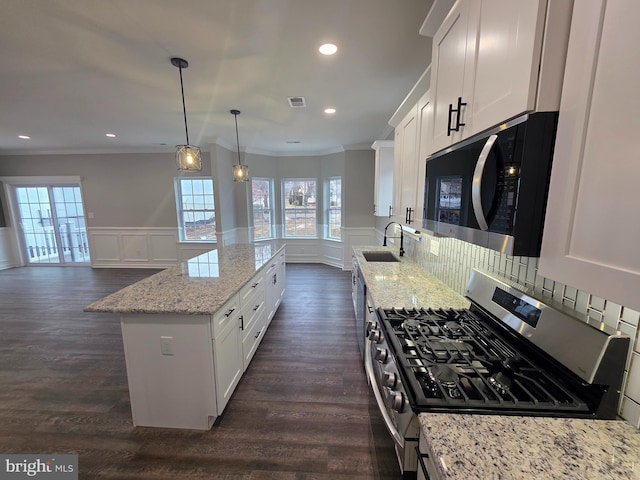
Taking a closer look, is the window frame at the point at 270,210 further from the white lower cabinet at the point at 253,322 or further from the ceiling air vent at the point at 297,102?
the white lower cabinet at the point at 253,322

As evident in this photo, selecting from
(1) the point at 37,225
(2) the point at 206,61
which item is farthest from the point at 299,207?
(1) the point at 37,225

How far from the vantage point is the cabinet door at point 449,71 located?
1177 millimetres

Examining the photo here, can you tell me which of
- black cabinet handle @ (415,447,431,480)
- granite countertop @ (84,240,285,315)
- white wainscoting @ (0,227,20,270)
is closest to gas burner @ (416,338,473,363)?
black cabinet handle @ (415,447,431,480)

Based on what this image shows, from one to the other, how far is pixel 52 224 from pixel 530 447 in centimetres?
886

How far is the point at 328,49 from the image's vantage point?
2.03m

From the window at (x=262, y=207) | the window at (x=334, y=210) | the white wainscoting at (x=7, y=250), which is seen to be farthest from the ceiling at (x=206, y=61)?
the white wainscoting at (x=7, y=250)

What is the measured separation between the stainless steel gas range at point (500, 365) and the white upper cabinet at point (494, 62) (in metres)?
0.74

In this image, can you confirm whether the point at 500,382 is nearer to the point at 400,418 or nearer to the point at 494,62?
the point at 400,418

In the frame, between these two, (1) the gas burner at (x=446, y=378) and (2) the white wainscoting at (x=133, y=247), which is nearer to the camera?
(1) the gas burner at (x=446, y=378)

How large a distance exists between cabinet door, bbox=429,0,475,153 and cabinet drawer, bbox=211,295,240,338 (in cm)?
170

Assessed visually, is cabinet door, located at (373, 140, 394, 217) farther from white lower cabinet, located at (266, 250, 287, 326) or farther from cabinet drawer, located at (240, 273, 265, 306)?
cabinet drawer, located at (240, 273, 265, 306)

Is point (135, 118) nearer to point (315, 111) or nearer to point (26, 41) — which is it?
point (26, 41)

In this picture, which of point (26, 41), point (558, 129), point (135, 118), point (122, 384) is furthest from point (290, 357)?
point (135, 118)

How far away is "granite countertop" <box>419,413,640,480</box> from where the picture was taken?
66cm
